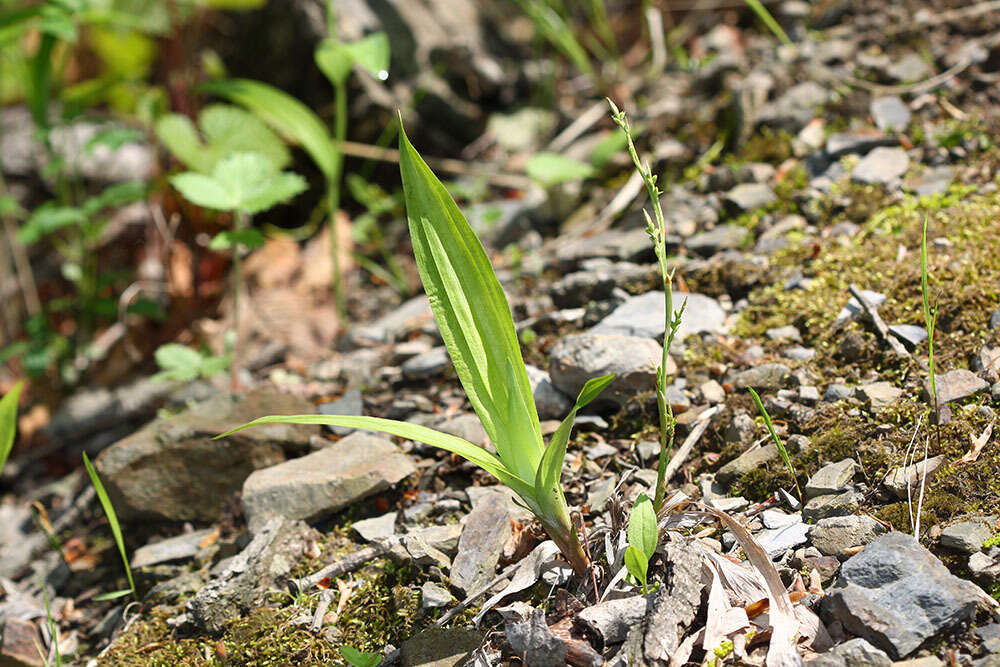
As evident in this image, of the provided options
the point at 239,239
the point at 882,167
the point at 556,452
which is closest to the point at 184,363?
the point at 239,239

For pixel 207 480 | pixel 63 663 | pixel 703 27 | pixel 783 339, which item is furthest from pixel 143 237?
pixel 783 339

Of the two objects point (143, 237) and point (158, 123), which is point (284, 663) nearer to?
point (158, 123)

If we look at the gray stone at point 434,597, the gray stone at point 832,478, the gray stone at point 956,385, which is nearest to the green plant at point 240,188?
the gray stone at point 434,597

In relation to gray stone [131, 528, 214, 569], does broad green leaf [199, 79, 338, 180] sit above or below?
above

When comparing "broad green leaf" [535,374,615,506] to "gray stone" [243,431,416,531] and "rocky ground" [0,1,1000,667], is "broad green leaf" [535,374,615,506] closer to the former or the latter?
"rocky ground" [0,1,1000,667]

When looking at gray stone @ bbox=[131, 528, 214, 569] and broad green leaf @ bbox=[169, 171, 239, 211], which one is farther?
broad green leaf @ bbox=[169, 171, 239, 211]

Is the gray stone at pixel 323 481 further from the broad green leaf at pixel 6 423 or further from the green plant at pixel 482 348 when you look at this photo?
the broad green leaf at pixel 6 423

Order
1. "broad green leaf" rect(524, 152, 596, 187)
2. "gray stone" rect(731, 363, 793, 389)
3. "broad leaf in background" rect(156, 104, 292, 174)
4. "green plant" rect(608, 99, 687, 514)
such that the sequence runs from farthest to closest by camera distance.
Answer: "broad leaf in background" rect(156, 104, 292, 174), "broad green leaf" rect(524, 152, 596, 187), "gray stone" rect(731, 363, 793, 389), "green plant" rect(608, 99, 687, 514)

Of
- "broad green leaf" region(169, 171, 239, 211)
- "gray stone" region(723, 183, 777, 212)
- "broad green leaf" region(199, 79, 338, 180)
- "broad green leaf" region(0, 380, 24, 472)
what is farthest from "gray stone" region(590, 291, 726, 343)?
"broad green leaf" region(0, 380, 24, 472)
